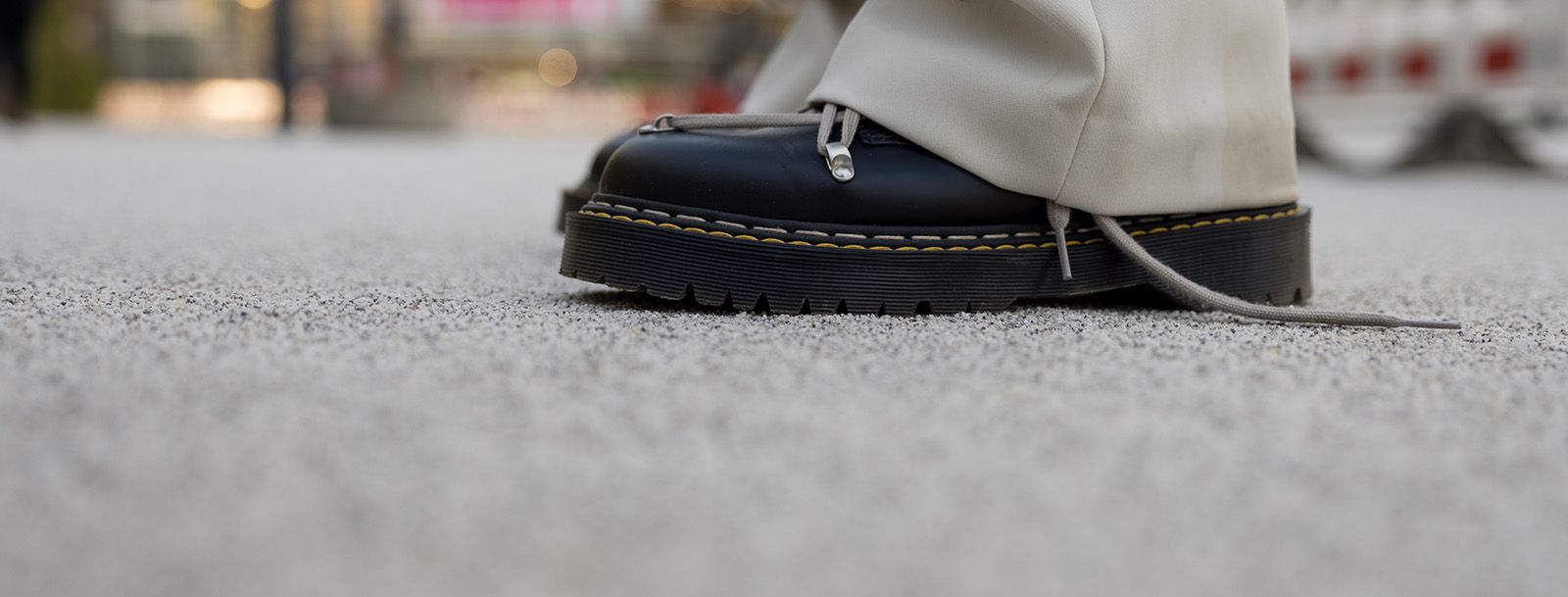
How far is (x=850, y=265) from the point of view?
654mm

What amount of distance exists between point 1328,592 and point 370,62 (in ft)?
19.5

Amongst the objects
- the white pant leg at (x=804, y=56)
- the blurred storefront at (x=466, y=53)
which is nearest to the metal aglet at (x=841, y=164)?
the white pant leg at (x=804, y=56)

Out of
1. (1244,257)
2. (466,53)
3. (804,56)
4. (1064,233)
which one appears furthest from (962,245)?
(466,53)

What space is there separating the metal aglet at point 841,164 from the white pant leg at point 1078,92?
4cm

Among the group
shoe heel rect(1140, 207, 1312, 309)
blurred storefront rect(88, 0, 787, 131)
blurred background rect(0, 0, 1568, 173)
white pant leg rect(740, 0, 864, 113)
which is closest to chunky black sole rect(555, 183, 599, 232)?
white pant leg rect(740, 0, 864, 113)

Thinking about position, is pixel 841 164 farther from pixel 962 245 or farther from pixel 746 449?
pixel 746 449

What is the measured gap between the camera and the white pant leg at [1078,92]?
68cm

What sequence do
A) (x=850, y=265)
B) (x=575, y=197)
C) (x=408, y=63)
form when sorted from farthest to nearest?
(x=408, y=63)
(x=575, y=197)
(x=850, y=265)

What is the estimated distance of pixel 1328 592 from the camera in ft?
0.99

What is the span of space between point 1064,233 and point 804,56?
294mm

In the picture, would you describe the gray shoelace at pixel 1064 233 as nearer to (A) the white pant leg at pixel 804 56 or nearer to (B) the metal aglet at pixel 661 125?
(B) the metal aglet at pixel 661 125

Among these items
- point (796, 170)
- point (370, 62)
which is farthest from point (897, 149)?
point (370, 62)

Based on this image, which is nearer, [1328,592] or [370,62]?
[1328,592]

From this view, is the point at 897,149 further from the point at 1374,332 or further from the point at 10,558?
the point at 10,558
